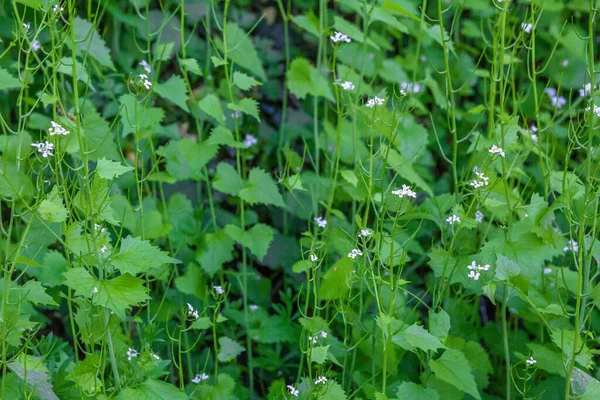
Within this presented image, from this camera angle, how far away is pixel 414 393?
232 centimetres

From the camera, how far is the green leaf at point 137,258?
Answer: 2062mm

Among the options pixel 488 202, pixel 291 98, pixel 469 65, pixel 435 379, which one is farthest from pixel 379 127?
pixel 469 65

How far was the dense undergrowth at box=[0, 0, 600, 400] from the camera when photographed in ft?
7.06

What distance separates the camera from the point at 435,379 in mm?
2500

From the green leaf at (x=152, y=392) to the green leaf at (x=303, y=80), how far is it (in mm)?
1245

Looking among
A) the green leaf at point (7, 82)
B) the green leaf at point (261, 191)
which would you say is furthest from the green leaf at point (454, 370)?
the green leaf at point (7, 82)

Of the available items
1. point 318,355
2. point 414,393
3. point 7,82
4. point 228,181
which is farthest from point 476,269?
point 7,82

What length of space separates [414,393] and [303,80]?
1273 millimetres

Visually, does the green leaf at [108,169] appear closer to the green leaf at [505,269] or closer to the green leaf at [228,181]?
the green leaf at [228,181]

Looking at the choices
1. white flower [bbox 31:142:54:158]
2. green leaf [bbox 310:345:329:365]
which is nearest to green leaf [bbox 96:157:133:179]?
white flower [bbox 31:142:54:158]

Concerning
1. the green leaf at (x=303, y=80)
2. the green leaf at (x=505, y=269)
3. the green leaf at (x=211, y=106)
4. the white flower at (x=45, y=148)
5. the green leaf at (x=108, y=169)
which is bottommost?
the green leaf at (x=505, y=269)

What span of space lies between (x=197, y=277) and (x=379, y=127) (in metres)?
0.81

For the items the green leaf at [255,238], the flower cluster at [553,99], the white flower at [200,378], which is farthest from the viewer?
the flower cluster at [553,99]

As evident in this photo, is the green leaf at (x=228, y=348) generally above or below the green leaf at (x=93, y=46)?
below
